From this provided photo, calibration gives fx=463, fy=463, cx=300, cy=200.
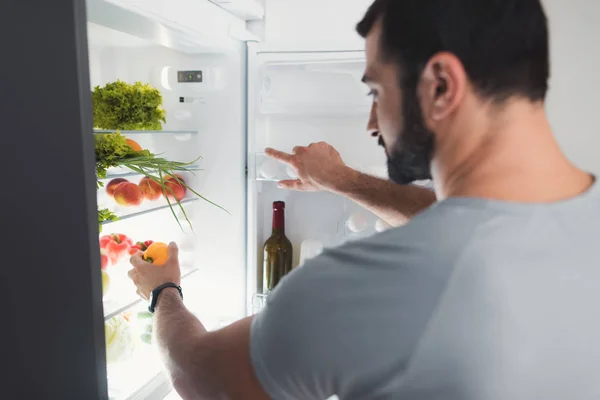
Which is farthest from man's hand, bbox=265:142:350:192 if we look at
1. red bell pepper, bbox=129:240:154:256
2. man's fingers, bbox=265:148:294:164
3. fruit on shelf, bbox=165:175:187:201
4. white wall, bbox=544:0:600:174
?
white wall, bbox=544:0:600:174

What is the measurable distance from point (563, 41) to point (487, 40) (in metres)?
0.93

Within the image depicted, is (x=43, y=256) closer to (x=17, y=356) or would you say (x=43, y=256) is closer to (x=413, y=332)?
(x=17, y=356)

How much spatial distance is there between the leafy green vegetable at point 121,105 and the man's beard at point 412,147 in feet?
2.29

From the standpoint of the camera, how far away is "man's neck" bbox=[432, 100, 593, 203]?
537mm

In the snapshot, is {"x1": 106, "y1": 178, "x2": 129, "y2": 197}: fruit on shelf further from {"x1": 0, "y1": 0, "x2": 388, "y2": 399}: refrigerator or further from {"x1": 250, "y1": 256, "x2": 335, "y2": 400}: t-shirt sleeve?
{"x1": 250, "y1": 256, "x2": 335, "y2": 400}: t-shirt sleeve

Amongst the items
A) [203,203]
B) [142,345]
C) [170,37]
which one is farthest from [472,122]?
[142,345]

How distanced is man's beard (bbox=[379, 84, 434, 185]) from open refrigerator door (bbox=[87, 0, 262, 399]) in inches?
23.5

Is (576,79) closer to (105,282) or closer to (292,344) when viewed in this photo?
(292,344)

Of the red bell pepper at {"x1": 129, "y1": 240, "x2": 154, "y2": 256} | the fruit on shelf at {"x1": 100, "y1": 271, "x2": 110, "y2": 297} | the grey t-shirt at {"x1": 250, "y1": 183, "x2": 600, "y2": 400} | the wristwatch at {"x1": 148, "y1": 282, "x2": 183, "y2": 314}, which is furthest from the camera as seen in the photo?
the red bell pepper at {"x1": 129, "y1": 240, "x2": 154, "y2": 256}

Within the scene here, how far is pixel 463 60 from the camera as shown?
1.79 feet

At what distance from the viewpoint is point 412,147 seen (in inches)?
25.5

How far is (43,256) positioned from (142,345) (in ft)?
2.72

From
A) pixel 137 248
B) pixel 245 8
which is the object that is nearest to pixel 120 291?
pixel 137 248

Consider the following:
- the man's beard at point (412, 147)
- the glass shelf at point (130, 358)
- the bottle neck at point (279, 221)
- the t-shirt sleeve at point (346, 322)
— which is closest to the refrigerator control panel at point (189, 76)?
the bottle neck at point (279, 221)
